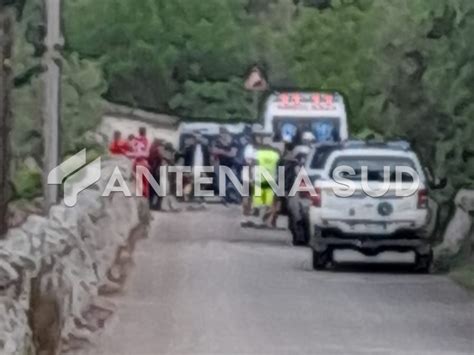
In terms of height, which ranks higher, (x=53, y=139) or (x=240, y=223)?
(x=53, y=139)

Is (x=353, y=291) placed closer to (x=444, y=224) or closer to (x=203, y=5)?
(x=444, y=224)

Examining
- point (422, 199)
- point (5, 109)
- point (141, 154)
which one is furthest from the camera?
point (141, 154)

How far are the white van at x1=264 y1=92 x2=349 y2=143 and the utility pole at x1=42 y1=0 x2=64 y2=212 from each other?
49.9ft

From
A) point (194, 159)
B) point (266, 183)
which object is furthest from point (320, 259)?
point (194, 159)

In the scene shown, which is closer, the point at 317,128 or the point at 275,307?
the point at 275,307

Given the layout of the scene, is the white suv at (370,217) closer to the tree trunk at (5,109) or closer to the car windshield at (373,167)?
the car windshield at (373,167)

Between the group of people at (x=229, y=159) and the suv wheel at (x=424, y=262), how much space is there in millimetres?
6859

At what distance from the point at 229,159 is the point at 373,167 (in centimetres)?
1716

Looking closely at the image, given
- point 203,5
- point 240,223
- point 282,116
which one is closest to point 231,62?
point 203,5

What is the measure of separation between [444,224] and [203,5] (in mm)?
42694

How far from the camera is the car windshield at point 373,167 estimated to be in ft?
81.6

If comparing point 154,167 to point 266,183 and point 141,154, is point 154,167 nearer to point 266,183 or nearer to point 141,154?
point 141,154

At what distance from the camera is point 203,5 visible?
69688mm

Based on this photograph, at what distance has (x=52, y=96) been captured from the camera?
848 inches
